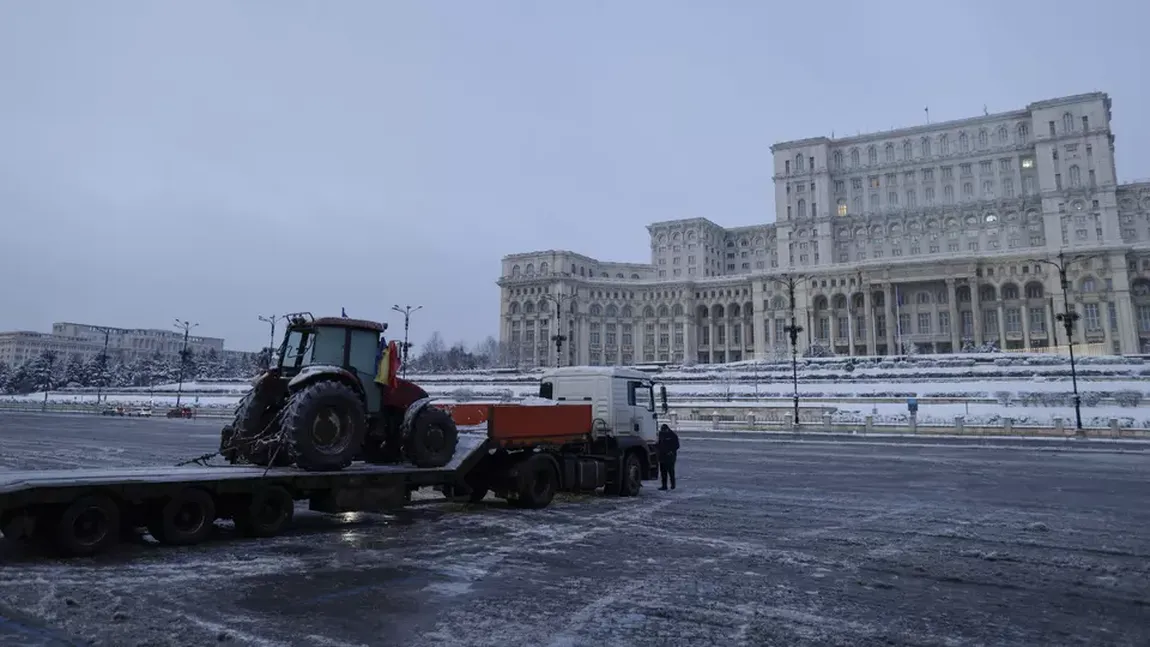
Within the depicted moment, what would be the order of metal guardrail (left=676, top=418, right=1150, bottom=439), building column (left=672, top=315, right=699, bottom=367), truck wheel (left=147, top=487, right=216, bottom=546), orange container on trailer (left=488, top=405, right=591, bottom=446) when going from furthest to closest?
building column (left=672, top=315, right=699, bottom=367), metal guardrail (left=676, top=418, right=1150, bottom=439), orange container on trailer (left=488, top=405, right=591, bottom=446), truck wheel (left=147, top=487, right=216, bottom=546)

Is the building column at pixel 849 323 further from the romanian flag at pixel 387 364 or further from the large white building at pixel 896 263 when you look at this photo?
the romanian flag at pixel 387 364

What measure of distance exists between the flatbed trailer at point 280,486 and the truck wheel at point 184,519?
0.01 meters

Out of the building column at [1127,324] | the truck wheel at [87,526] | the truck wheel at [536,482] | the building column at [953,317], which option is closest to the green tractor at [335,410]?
the truck wheel at [536,482]

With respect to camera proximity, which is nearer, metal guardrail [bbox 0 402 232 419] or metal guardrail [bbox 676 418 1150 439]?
metal guardrail [bbox 676 418 1150 439]

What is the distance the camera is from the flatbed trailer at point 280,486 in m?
7.77

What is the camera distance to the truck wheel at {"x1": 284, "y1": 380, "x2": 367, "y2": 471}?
Result: 380 inches

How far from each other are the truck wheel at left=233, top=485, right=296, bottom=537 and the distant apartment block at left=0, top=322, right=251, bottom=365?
168 metres

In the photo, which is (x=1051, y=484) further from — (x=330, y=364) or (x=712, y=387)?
(x=712, y=387)

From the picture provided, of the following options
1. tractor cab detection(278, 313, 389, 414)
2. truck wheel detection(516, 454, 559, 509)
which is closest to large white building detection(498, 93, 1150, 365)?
truck wheel detection(516, 454, 559, 509)

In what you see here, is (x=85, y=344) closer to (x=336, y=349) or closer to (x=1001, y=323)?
(x=1001, y=323)

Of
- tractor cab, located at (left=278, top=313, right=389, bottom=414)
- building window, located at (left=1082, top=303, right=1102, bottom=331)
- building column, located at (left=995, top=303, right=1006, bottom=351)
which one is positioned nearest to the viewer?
tractor cab, located at (left=278, top=313, right=389, bottom=414)

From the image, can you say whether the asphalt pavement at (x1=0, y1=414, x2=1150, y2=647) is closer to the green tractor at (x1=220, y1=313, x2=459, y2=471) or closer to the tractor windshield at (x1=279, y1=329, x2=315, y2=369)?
the green tractor at (x1=220, y1=313, x2=459, y2=471)

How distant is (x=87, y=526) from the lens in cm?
798

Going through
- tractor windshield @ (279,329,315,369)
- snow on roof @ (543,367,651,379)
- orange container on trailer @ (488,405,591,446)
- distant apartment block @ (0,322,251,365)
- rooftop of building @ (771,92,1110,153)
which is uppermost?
rooftop of building @ (771,92,1110,153)
